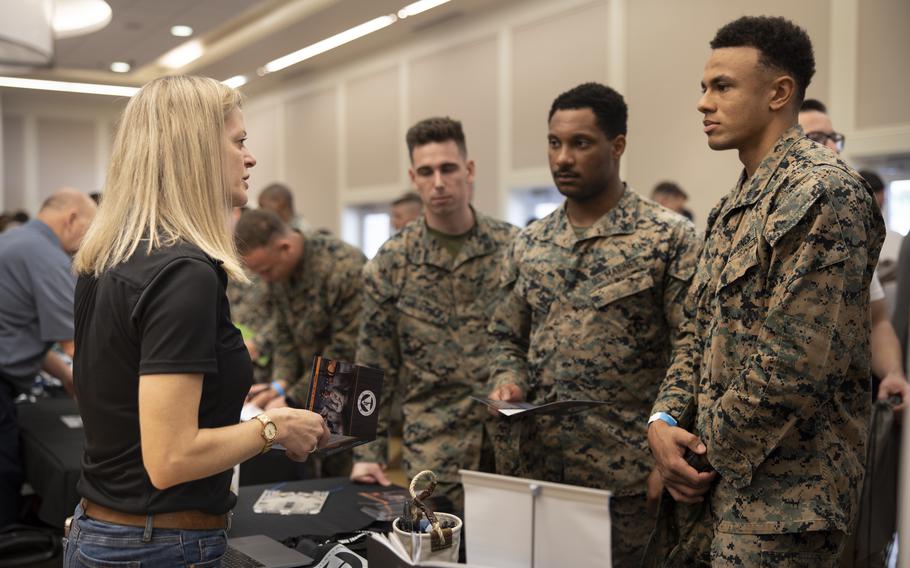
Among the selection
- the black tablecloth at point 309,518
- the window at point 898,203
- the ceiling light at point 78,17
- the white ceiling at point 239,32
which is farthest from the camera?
the ceiling light at point 78,17

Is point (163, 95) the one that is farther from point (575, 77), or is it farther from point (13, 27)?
point (575, 77)

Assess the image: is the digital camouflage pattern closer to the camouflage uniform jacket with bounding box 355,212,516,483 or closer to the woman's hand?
the camouflage uniform jacket with bounding box 355,212,516,483

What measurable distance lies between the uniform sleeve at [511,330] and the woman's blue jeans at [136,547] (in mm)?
1111

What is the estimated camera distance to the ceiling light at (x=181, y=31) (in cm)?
910

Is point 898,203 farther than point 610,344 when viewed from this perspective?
Yes

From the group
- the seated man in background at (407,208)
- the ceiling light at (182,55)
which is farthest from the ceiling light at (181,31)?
the seated man in background at (407,208)

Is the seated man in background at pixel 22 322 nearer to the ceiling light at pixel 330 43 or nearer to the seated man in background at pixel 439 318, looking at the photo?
the seated man in background at pixel 439 318

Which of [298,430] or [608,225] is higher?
[608,225]

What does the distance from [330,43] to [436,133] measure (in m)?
7.30

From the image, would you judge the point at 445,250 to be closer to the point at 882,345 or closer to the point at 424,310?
the point at 424,310

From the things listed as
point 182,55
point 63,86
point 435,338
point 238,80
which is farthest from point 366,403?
point 63,86

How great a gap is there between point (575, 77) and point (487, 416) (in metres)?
4.93

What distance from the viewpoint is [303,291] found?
11.7 ft

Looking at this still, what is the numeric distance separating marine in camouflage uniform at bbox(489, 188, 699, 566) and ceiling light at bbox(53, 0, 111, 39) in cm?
795
